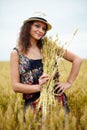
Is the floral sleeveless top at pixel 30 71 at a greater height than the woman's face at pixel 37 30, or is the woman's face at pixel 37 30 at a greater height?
the woman's face at pixel 37 30

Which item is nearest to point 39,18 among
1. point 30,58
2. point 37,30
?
point 37,30

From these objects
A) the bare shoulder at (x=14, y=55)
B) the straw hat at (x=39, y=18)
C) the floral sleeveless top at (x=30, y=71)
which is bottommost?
the floral sleeveless top at (x=30, y=71)

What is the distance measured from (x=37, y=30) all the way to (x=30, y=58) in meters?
0.21

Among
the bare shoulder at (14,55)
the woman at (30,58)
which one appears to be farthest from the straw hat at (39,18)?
the bare shoulder at (14,55)

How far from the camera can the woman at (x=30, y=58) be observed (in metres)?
2.35

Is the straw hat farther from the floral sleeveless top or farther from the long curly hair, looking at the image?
the floral sleeveless top

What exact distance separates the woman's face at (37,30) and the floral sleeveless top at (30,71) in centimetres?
17

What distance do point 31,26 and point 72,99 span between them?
1002 mm

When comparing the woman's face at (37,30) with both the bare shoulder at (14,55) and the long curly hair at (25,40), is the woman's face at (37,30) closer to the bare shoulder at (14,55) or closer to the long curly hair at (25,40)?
the long curly hair at (25,40)

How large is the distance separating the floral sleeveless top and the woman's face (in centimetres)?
17

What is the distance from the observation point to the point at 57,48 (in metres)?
2.30

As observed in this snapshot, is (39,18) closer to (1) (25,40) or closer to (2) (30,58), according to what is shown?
(1) (25,40)

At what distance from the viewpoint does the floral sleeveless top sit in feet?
7.90

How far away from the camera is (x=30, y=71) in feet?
7.99
